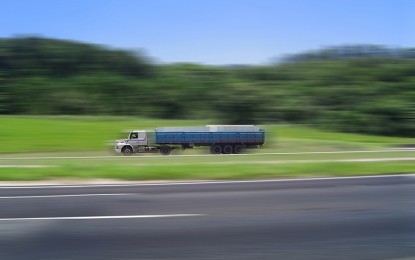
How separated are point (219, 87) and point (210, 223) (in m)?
60.2

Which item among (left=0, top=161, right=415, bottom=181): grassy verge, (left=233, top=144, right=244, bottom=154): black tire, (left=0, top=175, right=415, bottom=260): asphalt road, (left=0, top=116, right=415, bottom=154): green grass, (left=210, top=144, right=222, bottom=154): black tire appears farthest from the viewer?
(left=0, top=116, right=415, bottom=154): green grass

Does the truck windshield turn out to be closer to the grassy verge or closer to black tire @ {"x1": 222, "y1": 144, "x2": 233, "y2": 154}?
black tire @ {"x1": 222, "y1": 144, "x2": 233, "y2": 154}

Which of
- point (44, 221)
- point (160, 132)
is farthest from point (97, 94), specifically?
point (44, 221)

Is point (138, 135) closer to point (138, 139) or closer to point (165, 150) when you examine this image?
point (138, 139)

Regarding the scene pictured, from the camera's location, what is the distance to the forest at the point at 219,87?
2328 inches

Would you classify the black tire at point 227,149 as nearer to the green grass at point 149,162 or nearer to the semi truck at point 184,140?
the semi truck at point 184,140

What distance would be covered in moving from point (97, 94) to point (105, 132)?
1161 inches

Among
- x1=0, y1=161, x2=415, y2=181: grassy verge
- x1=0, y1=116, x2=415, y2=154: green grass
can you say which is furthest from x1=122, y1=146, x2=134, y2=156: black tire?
x1=0, y1=161, x2=415, y2=181: grassy verge

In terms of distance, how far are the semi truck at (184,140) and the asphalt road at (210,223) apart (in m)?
14.5

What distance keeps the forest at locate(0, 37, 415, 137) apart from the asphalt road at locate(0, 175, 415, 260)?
46.4 m

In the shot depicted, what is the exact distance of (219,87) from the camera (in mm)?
68375

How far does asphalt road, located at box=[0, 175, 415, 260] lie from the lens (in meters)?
6.93

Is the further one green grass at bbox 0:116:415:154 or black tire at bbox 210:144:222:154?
green grass at bbox 0:116:415:154

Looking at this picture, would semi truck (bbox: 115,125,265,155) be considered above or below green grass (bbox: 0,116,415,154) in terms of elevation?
above
